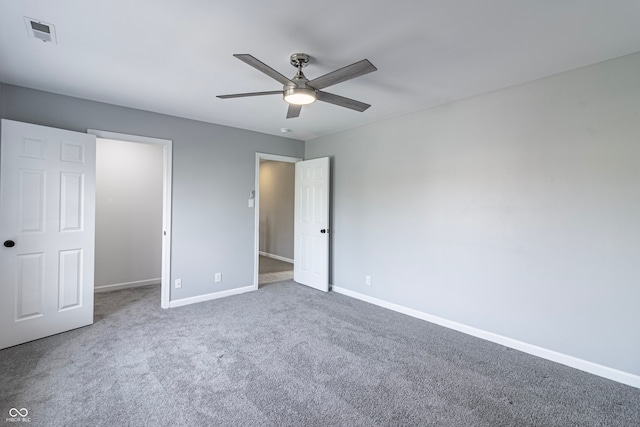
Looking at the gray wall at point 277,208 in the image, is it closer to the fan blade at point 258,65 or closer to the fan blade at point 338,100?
the fan blade at point 338,100

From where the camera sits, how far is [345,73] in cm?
203

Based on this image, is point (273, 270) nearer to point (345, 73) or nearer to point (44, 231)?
point (44, 231)

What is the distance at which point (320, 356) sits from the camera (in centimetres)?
271

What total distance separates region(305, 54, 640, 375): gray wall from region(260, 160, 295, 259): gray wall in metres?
3.41

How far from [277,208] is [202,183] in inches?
139

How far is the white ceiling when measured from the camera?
1.84 m

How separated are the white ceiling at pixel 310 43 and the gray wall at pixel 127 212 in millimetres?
1665

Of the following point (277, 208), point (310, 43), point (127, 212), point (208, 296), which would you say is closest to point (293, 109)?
point (310, 43)

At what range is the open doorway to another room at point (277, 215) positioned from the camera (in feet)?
23.7

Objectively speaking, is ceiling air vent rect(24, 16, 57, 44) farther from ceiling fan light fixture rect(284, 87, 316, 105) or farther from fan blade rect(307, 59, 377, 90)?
fan blade rect(307, 59, 377, 90)

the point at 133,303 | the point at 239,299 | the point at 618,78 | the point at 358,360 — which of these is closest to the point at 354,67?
the point at 618,78

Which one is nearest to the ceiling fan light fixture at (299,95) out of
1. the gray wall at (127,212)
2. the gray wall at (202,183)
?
the gray wall at (202,183)

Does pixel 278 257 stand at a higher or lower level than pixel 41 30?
lower

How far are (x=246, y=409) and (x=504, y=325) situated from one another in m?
2.53
